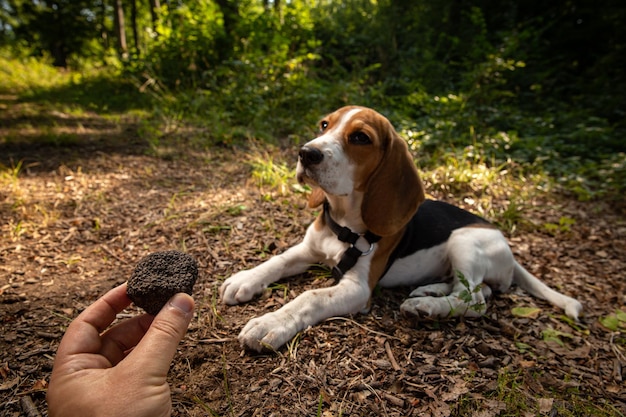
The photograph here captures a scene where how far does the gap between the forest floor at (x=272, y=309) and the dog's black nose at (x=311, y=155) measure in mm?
1051

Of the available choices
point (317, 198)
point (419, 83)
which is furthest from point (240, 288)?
point (419, 83)

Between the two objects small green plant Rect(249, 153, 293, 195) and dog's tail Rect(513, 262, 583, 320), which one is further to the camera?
small green plant Rect(249, 153, 293, 195)

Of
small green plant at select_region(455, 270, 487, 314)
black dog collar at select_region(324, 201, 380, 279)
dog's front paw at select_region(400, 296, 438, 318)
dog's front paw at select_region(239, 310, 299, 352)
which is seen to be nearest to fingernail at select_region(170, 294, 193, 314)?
dog's front paw at select_region(239, 310, 299, 352)

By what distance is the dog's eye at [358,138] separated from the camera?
2.59 m

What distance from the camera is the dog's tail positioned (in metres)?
2.81

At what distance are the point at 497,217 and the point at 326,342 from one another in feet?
10.5

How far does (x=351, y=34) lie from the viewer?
38.6 ft

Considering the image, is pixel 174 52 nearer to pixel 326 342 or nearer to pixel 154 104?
pixel 154 104

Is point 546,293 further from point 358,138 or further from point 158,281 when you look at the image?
point 158,281

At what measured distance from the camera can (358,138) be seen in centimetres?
260

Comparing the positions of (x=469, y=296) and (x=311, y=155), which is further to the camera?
(x=469, y=296)

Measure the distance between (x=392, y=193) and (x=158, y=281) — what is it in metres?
1.72

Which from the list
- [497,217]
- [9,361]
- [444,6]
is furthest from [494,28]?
[9,361]

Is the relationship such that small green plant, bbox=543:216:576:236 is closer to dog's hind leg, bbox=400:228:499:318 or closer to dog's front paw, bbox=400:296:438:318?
dog's hind leg, bbox=400:228:499:318
